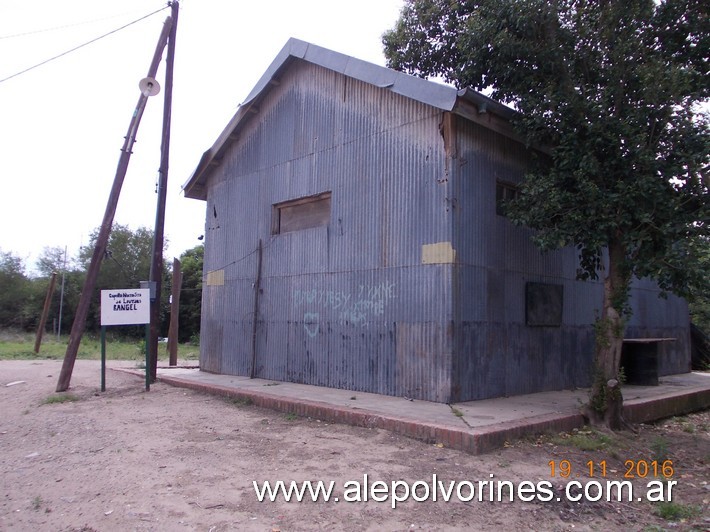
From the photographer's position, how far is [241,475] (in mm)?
5867

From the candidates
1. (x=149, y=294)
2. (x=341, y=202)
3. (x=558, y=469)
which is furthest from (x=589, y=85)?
(x=149, y=294)

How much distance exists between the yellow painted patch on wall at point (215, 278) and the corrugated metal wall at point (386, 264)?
0.45 m

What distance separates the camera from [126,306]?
1134cm

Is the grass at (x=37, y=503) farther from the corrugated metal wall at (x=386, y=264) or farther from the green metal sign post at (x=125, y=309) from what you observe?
the green metal sign post at (x=125, y=309)

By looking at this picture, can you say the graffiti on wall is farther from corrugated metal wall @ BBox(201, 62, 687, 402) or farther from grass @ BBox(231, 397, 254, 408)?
grass @ BBox(231, 397, 254, 408)

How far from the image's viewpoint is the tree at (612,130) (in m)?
7.84

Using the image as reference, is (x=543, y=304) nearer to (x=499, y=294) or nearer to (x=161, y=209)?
(x=499, y=294)

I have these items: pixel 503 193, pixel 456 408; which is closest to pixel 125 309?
pixel 456 408

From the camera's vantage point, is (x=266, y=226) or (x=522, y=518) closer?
(x=522, y=518)

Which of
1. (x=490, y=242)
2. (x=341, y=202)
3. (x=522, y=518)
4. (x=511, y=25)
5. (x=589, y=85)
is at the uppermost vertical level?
(x=511, y=25)

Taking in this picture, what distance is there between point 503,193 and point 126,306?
Answer: 7.95 metres

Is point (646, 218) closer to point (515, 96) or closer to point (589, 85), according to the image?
point (589, 85)

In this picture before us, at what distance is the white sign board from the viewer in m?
11.1

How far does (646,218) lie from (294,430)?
5821 millimetres
